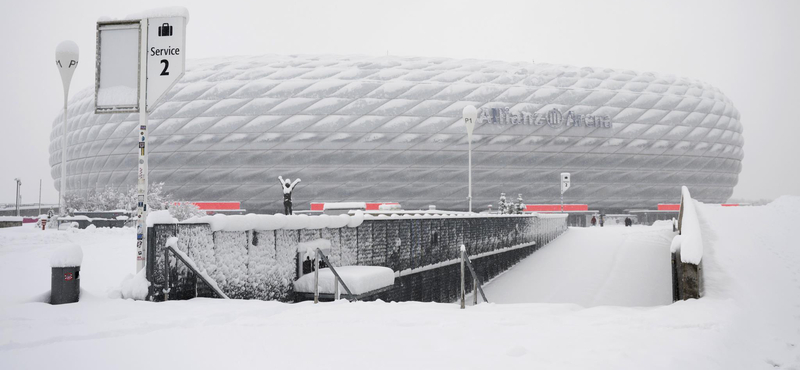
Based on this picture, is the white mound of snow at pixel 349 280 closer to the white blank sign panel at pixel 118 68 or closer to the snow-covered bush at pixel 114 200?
the white blank sign panel at pixel 118 68

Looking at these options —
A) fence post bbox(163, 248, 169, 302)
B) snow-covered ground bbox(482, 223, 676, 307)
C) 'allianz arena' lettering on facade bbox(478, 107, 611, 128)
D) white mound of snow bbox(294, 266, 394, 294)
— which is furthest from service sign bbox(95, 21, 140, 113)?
'allianz arena' lettering on facade bbox(478, 107, 611, 128)

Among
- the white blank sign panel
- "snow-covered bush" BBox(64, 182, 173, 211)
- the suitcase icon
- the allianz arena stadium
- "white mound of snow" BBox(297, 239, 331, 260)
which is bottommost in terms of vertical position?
"white mound of snow" BBox(297, 239, 331, 260)

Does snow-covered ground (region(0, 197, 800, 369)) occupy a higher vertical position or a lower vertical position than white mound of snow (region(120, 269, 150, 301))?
lower

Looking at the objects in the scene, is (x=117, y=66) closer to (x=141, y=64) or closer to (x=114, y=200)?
(x=141, y=64)

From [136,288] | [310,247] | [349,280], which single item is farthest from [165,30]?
[349,280]

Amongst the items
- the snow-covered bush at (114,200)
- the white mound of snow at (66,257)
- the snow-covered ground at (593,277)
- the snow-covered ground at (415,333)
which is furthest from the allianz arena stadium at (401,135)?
the white mound of snow at (66,257)

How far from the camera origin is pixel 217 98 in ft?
183

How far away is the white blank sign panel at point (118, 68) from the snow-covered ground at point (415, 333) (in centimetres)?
318

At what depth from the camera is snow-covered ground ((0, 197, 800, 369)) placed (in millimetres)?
5148

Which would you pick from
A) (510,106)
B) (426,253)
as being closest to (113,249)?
(426,253)

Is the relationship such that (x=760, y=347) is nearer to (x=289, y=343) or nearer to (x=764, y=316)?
(x=764, y=316)

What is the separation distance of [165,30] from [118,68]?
104 cm

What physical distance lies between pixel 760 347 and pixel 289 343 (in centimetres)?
455

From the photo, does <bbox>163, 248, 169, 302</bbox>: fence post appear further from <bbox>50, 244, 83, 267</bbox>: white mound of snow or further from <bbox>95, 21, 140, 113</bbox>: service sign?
<bbox>95, 21, 140, 113</bbox>: service sign
